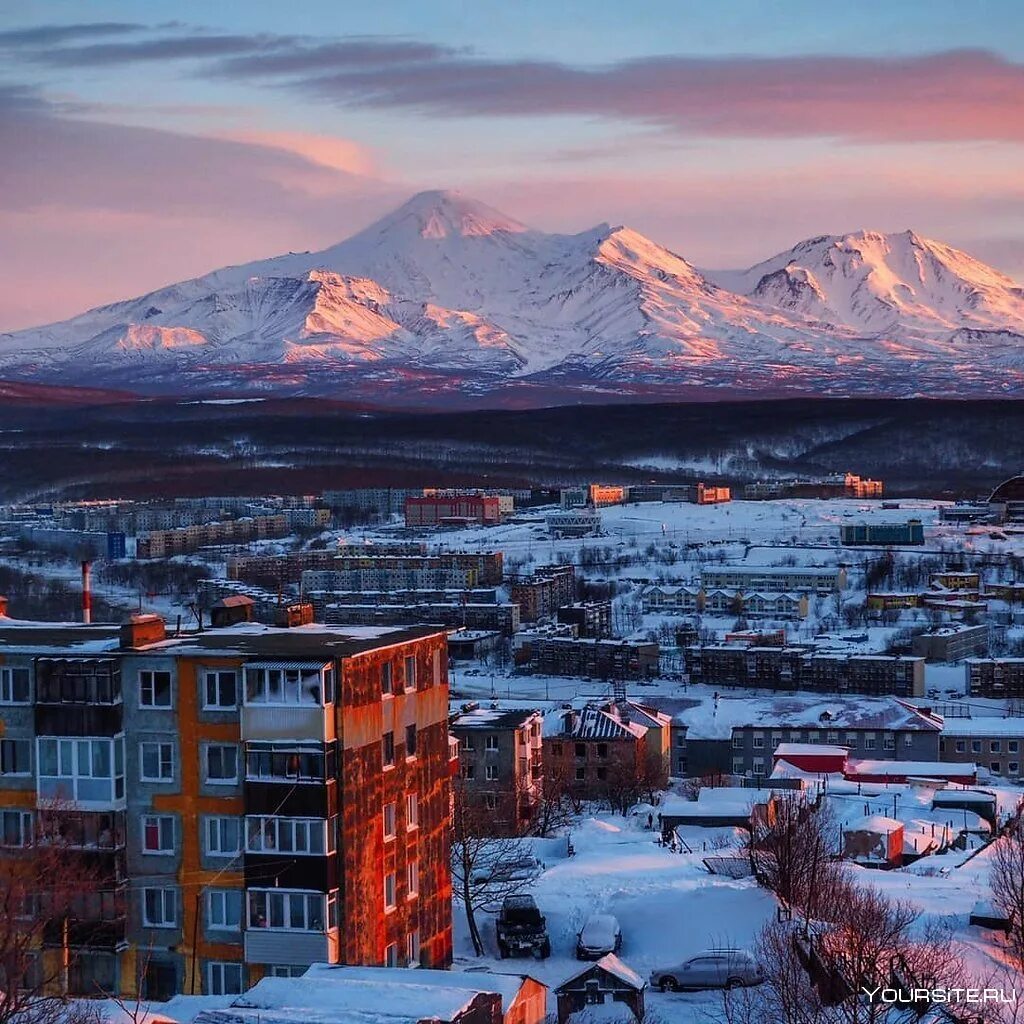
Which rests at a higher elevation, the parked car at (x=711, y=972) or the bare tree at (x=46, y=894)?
the bare tree at (x=46, y=894)

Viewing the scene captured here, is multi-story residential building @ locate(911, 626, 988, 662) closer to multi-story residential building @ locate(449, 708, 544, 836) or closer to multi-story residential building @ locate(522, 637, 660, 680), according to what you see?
multi-story residential building @ locate(522, 637, 660, 680)

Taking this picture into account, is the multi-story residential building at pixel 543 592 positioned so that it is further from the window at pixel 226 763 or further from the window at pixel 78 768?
the window at pixel 226 763

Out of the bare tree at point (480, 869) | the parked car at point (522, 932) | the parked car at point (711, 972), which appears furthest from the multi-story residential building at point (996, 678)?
the parked car at point (711, 972)

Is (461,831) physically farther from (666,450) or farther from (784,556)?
(666,450)

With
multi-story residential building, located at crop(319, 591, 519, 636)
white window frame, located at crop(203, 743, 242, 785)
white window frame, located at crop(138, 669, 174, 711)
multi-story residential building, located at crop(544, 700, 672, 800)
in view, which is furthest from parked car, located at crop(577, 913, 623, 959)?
multi-story residential building, located at crop(319, 591, 519, 636)

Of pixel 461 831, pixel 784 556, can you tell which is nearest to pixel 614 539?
pixel 784 556

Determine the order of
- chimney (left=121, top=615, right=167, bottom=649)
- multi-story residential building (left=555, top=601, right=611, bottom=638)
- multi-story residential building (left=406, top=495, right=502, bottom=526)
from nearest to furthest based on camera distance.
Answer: chimney (left=121, top=615, right=167, bottom=649), multi-story residential building (left=555, top=601, right=611, bottom=638), multi-story residential building (left=406, top=495, right=502, bottom=526)
